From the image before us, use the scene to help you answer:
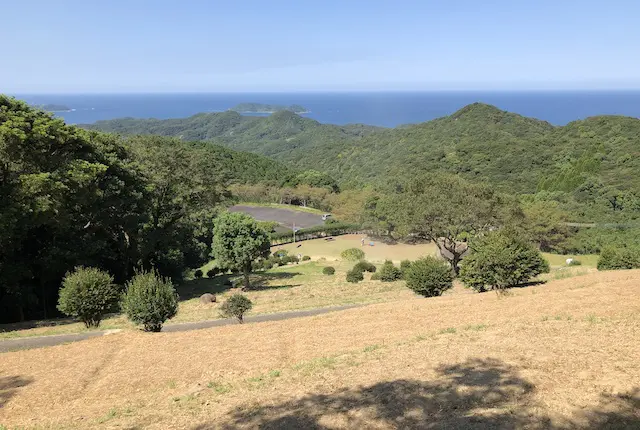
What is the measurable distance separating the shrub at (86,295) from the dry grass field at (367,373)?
351cm

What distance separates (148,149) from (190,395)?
25.5 meters

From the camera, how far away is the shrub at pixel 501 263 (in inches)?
737

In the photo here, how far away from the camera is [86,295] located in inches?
681

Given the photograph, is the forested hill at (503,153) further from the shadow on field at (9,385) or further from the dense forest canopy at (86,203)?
the shadow on field at (9,385)

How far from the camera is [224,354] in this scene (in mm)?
12172

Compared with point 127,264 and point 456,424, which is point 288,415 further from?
point 127,264

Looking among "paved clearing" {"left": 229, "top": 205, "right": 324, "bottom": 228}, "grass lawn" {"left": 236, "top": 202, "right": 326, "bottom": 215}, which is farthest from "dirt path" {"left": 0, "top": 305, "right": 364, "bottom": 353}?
"grass lawn" {"left": 236, "top": 202, "right": 326, "bottom": 215}

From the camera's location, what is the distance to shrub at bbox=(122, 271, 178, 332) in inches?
595

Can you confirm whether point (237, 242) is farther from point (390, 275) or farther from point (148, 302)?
point (148, 302)

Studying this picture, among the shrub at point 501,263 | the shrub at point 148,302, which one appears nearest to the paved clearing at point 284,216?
the shrub at point 501,263

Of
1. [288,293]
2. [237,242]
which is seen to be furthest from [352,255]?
[288,293]

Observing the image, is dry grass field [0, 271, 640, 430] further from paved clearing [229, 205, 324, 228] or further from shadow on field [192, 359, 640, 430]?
paved clearing [229, 205, 324, 228]

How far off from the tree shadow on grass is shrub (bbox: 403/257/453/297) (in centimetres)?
1145

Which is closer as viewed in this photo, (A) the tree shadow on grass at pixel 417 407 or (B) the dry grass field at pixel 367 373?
(A) the tree shadow on grass at pixel 417 407
